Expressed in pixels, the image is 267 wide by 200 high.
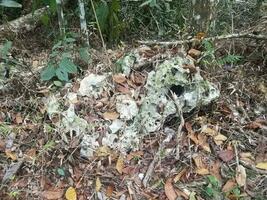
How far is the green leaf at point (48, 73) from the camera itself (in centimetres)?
299

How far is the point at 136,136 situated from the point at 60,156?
19.7 inches

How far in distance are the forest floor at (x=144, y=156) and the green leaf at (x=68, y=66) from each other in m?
0.09

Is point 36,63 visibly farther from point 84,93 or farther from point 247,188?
point 247,188

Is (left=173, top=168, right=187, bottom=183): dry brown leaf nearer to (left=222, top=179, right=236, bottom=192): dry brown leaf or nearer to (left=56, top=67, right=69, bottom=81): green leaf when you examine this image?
(left=222, top=179, right=236, bottom=192): dry brown leaf

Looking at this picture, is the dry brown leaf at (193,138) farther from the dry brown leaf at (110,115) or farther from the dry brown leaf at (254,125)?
the dry brown leaf at (110,115)

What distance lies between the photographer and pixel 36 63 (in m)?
3.39

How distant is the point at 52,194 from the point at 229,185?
41.7 inches

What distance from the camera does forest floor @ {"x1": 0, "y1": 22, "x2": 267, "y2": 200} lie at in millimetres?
2527

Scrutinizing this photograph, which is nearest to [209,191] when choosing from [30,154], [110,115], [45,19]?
[110,115]

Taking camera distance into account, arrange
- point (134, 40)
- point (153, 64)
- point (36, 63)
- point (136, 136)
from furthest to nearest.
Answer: point (134, 40), point (36, 63), point (153, 64), point (136, 136)

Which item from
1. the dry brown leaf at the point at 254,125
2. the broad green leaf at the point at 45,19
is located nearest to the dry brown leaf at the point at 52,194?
the dry brown leaf at the point at 254,125

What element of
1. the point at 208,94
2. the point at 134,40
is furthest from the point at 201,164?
the point at 134,40

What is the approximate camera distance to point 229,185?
2531mm

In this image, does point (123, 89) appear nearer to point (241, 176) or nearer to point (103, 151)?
point (103, 151)
